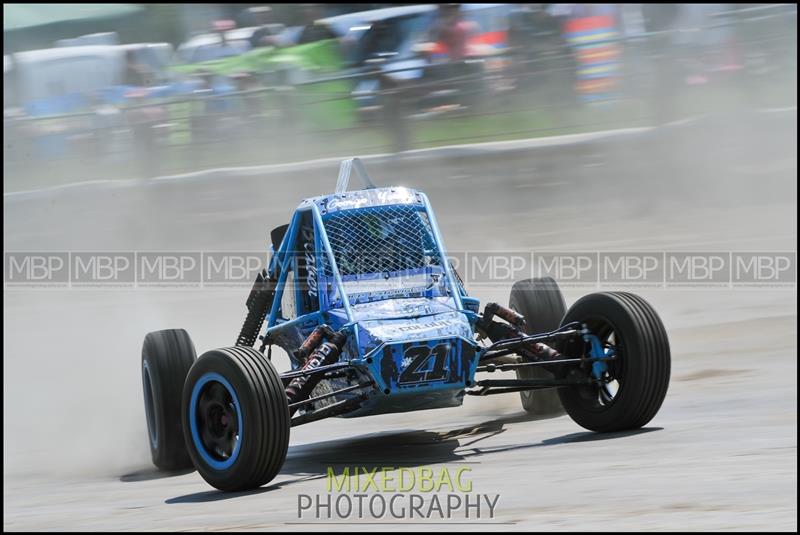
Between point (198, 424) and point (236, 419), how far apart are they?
432 millimetres

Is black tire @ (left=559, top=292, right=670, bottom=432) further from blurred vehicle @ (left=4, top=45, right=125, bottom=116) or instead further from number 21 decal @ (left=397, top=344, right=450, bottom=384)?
blurred vehicle @ (left=4, top=45, right=125, bottom=116)

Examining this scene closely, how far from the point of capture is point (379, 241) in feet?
28.8

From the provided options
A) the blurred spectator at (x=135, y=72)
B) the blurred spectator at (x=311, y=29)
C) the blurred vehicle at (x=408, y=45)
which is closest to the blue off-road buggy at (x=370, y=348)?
the blurred vehicle at (x=408, y=45)

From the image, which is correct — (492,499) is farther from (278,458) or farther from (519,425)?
(519,425)

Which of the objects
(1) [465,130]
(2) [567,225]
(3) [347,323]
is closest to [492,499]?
(3) [347,323]

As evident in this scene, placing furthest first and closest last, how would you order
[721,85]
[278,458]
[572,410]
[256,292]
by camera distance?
[721,85] < [256,292] < [572,410] < [278,458]

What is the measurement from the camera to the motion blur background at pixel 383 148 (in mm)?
13383

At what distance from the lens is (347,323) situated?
8062 mm

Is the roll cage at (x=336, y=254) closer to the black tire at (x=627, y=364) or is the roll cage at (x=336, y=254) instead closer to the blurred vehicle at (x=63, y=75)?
the black tire at (x=627, y=364)

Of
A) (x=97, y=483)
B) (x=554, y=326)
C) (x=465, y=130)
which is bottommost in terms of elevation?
(x=97, y=483)

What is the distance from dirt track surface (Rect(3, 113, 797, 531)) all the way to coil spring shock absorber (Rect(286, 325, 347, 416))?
52cm

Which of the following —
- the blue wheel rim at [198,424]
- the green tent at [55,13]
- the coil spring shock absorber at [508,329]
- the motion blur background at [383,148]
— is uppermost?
the green tent at [55,13]

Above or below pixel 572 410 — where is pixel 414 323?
above

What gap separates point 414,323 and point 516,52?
12.2m
